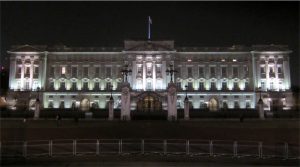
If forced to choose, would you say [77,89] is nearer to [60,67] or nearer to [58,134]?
[60,67]

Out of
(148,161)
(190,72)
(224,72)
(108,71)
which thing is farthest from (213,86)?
(148,161)

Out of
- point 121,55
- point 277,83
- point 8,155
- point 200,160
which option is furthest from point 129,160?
point 277,83

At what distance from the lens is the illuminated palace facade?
76.7 m

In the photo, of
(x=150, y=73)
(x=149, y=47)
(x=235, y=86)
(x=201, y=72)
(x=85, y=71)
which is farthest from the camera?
(x=85, y=71)

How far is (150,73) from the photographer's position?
78062mm

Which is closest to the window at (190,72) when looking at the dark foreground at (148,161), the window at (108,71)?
the window at (108,71)

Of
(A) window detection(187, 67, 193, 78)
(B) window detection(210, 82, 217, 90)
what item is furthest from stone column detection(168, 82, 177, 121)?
(B) window detection(210, 82, 217, 90)

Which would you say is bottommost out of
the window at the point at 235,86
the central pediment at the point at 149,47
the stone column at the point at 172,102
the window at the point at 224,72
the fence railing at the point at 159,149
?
the fence railing at the point at 159,149

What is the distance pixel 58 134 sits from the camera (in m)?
27.0

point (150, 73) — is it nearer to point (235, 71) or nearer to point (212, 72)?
point (212, 72)

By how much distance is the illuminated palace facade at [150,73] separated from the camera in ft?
252

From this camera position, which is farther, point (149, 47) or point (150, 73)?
point (150, 73)

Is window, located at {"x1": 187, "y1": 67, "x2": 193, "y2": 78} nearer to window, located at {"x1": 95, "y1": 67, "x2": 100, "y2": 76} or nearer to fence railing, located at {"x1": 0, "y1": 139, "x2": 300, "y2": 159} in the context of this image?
window, located at {"x1": 95, "y1": 67, "x2": 100, "y2": 76}

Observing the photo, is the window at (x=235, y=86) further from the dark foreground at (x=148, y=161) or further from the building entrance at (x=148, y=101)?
the dark foreground at (x=148, y=161)
